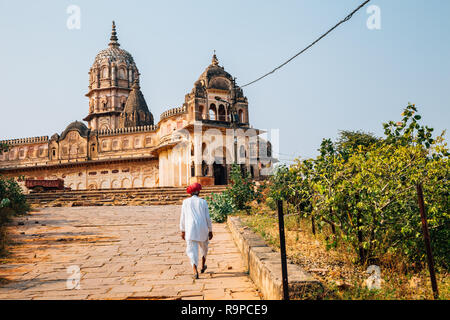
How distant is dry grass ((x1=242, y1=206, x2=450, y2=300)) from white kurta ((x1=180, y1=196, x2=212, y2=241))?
1.09m

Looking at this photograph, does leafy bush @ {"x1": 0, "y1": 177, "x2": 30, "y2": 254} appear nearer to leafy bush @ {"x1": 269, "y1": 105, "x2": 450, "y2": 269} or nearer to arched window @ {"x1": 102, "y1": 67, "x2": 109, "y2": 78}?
leafy bush @ {"x1": 269, "y1": 105, "x2": 450, "y2": 269}

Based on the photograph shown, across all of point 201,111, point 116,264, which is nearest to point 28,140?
point 201,111

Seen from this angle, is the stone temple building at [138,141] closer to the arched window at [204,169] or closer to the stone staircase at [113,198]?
the arched window at [204,169]

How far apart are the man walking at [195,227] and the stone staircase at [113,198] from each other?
455 inches

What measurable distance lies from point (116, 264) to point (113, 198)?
488 inches

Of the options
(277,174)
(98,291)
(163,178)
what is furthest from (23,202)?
(163,178)

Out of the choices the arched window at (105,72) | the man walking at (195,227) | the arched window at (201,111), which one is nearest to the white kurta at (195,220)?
the man walking at (195,227)

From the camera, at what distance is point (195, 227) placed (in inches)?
213

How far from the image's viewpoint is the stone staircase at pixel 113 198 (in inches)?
676

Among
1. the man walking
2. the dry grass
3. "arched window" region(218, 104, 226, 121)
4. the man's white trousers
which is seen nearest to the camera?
the dry grass

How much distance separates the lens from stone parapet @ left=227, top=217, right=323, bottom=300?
11.2 feet

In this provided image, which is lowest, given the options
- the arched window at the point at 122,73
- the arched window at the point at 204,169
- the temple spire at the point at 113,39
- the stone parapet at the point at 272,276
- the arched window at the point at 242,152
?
the stone parapet at the point at 272,276

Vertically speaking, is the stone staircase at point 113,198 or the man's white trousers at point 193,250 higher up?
the stone staircase at point 113,198

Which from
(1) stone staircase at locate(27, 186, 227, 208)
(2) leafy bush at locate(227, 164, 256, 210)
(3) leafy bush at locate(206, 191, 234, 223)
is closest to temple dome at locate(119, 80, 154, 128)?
(1) stone staircase at locate(27, 186, 227, 208)
